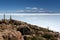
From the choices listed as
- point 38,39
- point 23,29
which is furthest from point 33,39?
point 23,29

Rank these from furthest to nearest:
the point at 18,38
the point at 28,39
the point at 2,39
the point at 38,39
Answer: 1. the point at 38,39
2. the point at 28,39
3. the point at 18,38
4. the point at 2,39

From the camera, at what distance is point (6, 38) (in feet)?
75.9

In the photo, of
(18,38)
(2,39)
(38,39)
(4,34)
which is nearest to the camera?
(2,39)

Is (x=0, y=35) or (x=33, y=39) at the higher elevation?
(x=0, y=35)

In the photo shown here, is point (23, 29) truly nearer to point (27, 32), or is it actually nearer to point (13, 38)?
point (27, 32)

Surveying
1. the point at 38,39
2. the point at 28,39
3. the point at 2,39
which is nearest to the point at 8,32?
the point at 2,39

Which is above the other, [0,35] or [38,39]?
[0,35]

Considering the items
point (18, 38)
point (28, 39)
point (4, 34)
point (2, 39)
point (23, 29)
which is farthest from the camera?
point (23, 29)

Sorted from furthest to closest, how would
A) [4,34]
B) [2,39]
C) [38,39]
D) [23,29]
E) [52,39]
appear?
1. [52,39]
2. [23,29]
3. [38,39]
4. [4,34]
5. [2,39]

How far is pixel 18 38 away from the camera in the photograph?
25.9 metres

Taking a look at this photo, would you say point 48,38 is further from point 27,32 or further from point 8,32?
point 8,32

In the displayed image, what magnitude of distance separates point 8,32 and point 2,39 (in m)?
2.51

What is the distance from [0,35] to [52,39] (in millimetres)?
31455

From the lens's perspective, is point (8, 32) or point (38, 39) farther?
point (38, 39)
